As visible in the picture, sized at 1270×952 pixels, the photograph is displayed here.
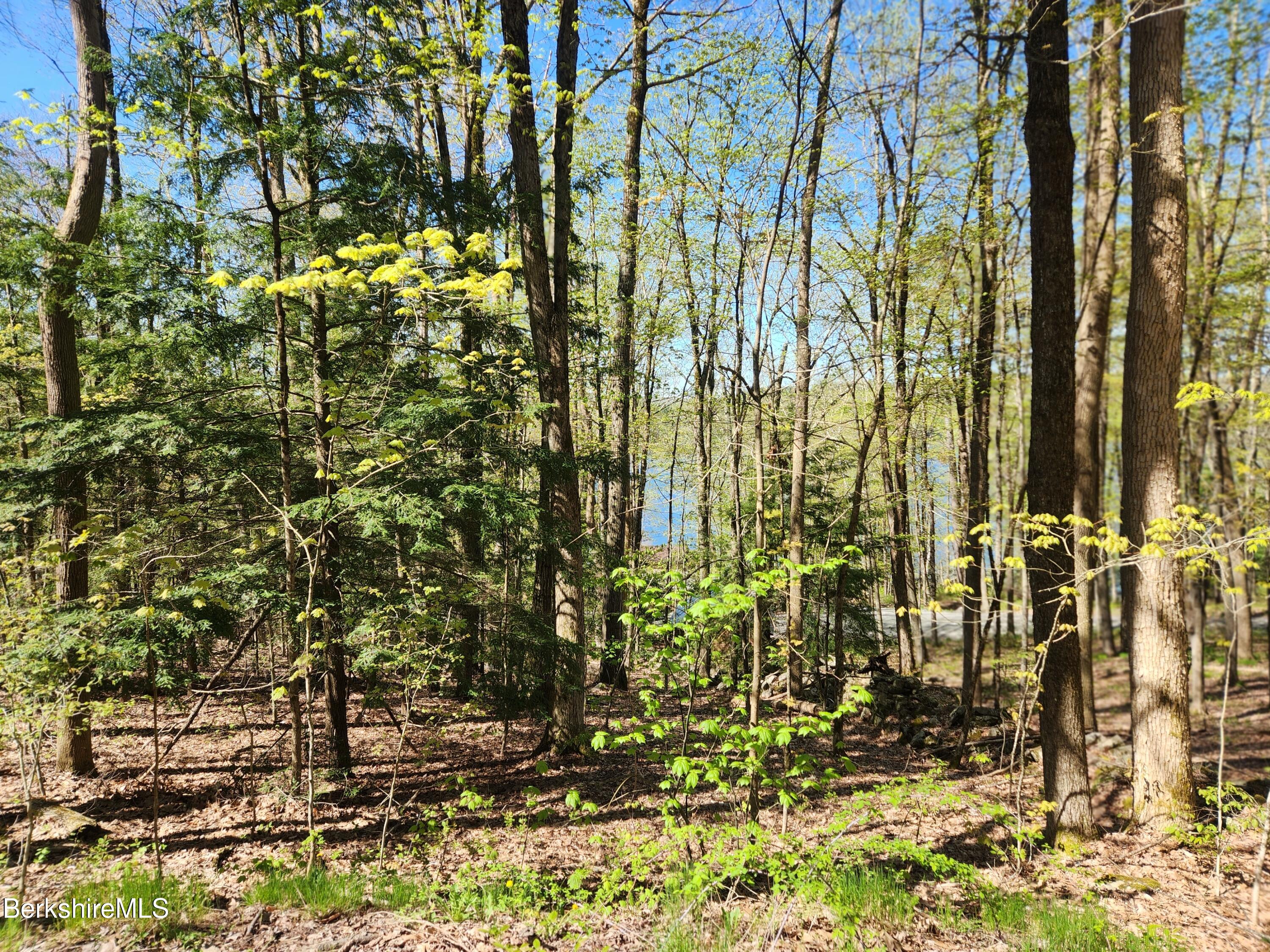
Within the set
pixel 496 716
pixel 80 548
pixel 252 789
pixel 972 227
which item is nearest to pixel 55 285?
pixel 80 548

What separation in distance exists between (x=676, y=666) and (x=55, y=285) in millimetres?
6869

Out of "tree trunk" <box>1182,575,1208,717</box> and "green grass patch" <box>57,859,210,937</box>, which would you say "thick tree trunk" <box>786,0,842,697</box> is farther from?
"green grass patch" <box>57,859,210,937</box>

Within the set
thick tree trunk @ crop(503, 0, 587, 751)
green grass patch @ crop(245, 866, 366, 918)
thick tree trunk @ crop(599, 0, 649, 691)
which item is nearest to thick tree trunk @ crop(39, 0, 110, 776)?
green grass patch @ crop(245, 866, 366, 918)

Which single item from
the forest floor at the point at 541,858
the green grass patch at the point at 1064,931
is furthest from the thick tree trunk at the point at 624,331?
the green grass patch at the point at 1064,931

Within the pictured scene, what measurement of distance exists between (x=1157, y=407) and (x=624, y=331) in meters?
7.16

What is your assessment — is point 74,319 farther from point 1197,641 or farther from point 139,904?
point 1197,641

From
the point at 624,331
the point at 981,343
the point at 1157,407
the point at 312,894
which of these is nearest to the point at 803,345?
the point at 981,343

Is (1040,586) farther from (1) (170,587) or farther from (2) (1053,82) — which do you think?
(1) (170,587)

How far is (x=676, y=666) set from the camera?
4.15 metres

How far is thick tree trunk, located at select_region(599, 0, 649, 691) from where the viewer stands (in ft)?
30.7

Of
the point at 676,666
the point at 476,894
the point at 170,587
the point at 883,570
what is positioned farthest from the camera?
the point at 883,570

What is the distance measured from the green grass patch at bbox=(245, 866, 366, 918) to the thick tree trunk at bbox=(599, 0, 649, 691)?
A: 535cm

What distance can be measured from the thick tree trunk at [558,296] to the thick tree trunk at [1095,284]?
248 inches

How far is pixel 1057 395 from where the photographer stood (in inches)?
197
